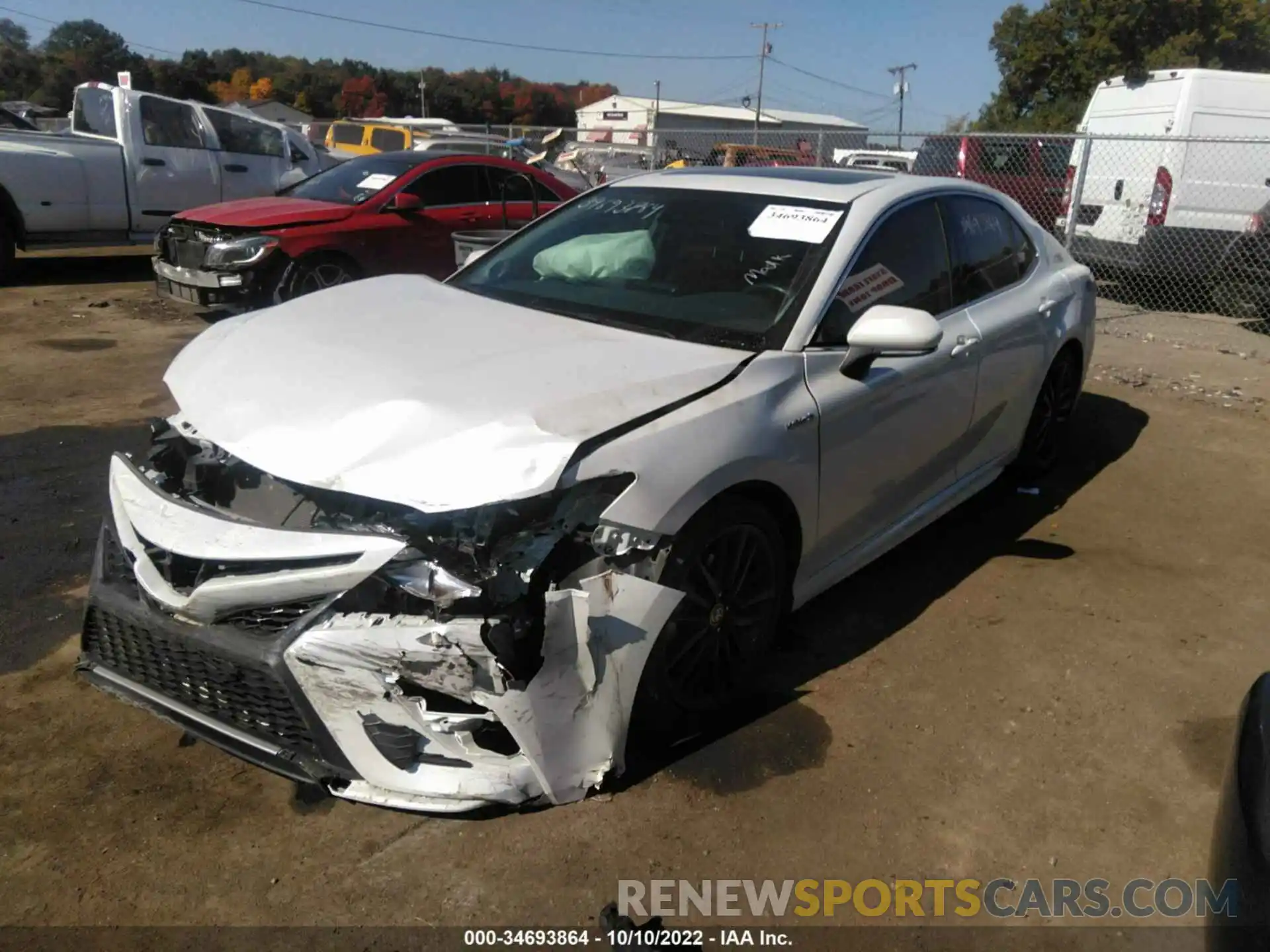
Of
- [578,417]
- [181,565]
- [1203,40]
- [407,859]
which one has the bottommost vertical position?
[407,859]

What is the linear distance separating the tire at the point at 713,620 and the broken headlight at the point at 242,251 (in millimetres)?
5864

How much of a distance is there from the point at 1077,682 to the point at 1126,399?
446 cm

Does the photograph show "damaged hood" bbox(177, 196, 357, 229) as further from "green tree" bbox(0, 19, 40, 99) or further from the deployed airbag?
"green tree" bbox(0, 19, 40, 99)

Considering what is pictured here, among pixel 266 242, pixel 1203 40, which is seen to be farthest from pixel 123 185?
pixel 1203 40

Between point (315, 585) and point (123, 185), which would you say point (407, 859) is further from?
point (123, 185)

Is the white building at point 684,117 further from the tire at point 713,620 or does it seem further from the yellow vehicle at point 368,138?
the tire at point 713,620

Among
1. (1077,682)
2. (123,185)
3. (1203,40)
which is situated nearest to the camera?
(1077,682)

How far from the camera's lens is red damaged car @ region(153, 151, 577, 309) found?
7.55 m

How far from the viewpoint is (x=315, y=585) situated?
2.28 metres

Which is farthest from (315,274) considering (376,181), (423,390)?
(423,390)

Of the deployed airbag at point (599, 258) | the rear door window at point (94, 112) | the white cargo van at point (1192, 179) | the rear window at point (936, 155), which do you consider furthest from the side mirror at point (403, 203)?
the rear window at point (936, 155)

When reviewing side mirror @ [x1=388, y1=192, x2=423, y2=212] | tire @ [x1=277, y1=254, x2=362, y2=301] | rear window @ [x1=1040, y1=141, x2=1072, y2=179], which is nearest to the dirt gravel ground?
tire @ [x1=277, y1=254, x2=362, y2=301]

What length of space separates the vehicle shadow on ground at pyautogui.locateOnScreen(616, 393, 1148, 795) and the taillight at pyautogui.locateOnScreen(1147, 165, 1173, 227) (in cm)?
528

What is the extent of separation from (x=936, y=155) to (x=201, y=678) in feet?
44.9
